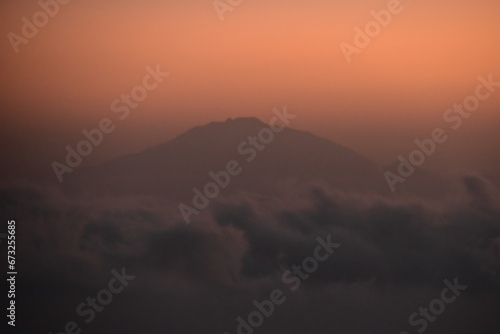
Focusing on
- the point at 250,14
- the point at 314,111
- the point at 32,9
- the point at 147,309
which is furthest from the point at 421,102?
the point at 32,9

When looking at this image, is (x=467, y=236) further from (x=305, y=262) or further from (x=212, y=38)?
(x=212, y=38)

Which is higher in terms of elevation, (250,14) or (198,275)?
(250,14)

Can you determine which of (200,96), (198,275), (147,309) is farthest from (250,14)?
(147,309)

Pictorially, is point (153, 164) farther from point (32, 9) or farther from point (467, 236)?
point (467, 236)

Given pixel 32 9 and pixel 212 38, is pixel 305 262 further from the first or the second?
pixel 32 9

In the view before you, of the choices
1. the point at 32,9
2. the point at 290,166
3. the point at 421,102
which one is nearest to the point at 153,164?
the point at 290,166

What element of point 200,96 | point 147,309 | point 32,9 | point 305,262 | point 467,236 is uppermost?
point 32,9

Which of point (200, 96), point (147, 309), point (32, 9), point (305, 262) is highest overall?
point (32, 9)

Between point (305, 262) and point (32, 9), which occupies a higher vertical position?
point (32, 9)
